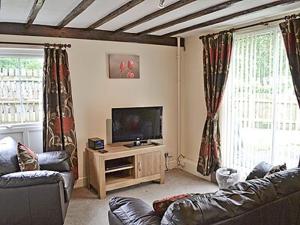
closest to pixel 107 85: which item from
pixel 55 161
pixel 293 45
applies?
pixel 55 161

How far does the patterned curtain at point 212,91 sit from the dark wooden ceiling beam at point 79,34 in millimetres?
839

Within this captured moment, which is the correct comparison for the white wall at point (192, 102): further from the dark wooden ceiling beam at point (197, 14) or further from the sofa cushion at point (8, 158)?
the sofa cushion at point (8, 158)

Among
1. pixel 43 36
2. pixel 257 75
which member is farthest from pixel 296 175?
pixel 43 36

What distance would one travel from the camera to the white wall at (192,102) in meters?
4.50

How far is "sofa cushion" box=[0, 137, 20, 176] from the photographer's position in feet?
9.11

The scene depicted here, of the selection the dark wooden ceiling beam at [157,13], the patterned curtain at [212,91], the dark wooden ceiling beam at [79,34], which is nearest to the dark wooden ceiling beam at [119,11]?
the dark wooden ceiling beam at [79,34]

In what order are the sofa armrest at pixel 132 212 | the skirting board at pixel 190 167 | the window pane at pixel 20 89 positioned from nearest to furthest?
1. the sofa armrest at pixel 132 212
2. the window pane at pixel 20 89
3. the skirting board at pixel 190 167

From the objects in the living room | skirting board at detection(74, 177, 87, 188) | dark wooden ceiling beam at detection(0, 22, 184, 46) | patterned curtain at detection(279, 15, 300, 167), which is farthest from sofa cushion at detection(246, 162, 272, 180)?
dark wooden ceiling beam at detection(0, 22, 184, 46)

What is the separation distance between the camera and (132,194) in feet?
12.6

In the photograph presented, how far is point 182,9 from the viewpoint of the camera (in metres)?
2.98

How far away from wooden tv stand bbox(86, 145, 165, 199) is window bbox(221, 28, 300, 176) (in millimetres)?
1040

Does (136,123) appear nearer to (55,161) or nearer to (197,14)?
(55,161)

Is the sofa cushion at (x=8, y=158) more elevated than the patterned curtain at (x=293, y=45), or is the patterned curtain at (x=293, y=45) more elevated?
the patterned curtain at (x=293, y=45)

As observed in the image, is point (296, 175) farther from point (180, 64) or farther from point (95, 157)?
point (180, 64)
